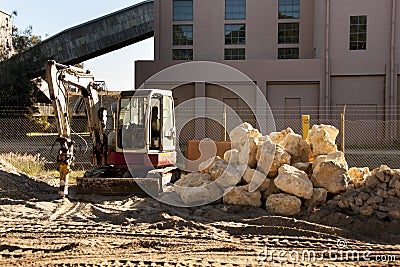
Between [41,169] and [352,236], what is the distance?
1265 centimetres

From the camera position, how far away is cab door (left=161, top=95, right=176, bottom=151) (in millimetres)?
12961

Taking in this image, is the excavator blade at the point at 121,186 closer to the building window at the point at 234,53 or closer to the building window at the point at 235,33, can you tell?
the building window at the point at 234,53

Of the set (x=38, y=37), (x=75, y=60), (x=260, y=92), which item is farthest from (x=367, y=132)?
(x=38, y=37)

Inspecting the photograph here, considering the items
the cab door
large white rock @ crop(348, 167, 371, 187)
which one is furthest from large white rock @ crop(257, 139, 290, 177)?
the cab door

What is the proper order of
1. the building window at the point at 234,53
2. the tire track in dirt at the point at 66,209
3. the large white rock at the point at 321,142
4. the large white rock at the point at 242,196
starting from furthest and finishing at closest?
the building window at the point at 234,53 → the large white rock at the point at 321,142 → the large white rock at the point at 242,196 → the tire track in dirt at the point at 66,209

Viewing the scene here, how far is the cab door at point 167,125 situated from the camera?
1296 cm

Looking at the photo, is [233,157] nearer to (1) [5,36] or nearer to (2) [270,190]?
(2) [270,190]

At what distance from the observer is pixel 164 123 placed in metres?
13.1

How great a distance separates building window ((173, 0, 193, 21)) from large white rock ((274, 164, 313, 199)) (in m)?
24.1

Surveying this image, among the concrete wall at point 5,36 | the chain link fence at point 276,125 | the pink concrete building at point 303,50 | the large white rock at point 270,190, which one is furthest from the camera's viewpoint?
the concrete wall at point 5,36

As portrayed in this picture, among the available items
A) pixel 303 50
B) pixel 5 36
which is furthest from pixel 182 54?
pixel 5 36

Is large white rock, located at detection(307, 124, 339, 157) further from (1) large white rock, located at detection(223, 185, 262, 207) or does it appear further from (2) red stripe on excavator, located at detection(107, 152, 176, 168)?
(2) red stripe on excavator, located at detection(107, 152, 176, 168)

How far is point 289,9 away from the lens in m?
32.4

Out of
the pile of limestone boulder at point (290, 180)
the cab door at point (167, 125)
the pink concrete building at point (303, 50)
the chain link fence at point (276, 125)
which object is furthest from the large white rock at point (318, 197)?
the pink concrete building at point (303, 50)
